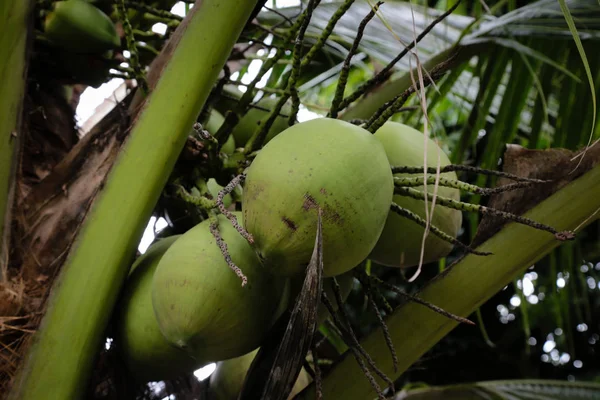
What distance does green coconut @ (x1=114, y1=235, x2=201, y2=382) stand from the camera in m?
0.83

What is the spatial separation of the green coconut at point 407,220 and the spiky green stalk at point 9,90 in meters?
0.52

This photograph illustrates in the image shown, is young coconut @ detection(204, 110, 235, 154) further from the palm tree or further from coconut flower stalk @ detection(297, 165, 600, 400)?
coconut flower stalk @ detection(297, 165, 600, 400)

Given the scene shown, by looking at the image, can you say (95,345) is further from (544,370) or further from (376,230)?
(544,370)

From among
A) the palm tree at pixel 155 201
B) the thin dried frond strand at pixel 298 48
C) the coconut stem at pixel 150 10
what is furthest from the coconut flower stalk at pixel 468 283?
the coconut stem at pixel 150 10

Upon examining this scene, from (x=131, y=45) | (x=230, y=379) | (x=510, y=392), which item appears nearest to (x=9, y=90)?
(x=131, y=45)

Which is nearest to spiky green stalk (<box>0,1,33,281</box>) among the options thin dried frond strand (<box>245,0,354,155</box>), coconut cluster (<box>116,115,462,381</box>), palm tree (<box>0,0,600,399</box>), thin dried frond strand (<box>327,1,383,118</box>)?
palm tree (<box>0,0,600,399</box>)

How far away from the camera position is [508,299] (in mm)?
2971

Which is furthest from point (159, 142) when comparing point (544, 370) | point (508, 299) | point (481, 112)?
point (544, 370)

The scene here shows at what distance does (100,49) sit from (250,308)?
598mm

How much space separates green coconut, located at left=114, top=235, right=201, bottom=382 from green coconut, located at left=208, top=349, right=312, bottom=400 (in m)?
0.17

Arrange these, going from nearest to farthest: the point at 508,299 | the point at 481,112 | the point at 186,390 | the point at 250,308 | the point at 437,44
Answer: the point at 250,308 < the point at 186,390 < the point at 481,112 < the point at 437,44 < the point at 508,299

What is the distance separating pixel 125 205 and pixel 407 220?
0.37 m

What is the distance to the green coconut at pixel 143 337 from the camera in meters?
0.83

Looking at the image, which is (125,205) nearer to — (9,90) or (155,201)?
(155,201)
